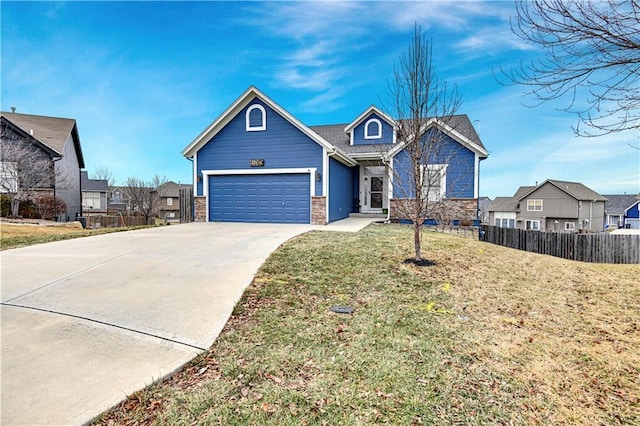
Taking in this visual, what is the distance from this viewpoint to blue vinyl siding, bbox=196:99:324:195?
45.6ft

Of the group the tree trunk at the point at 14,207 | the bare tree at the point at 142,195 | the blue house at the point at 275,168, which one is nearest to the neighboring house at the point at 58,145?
the tree trunk at the point at 14,207

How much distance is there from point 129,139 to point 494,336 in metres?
26.7

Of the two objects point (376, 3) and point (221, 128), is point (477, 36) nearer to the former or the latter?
point (376, 3)

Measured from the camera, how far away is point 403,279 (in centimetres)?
602

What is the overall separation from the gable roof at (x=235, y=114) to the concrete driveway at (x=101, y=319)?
23.5ft

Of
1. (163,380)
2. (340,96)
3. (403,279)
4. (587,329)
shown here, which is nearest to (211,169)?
(340,96)

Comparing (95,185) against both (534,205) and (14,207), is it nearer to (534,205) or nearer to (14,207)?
(14,207)

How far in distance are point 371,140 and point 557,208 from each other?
1113 inches

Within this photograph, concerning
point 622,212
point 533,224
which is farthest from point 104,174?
point 622,212

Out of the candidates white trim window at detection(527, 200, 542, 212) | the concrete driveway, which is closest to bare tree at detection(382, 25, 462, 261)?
the concrete driveway

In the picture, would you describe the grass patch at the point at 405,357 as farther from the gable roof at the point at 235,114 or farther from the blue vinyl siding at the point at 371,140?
the blue vinyl siding at the point at 371,140

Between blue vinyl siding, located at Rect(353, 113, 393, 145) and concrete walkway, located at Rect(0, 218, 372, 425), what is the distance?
1235 cm

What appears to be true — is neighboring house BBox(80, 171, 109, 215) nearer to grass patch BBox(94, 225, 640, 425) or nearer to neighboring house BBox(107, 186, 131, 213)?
neighboring house BBox(107, 186, 131, 213)

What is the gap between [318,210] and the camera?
13727 mm
